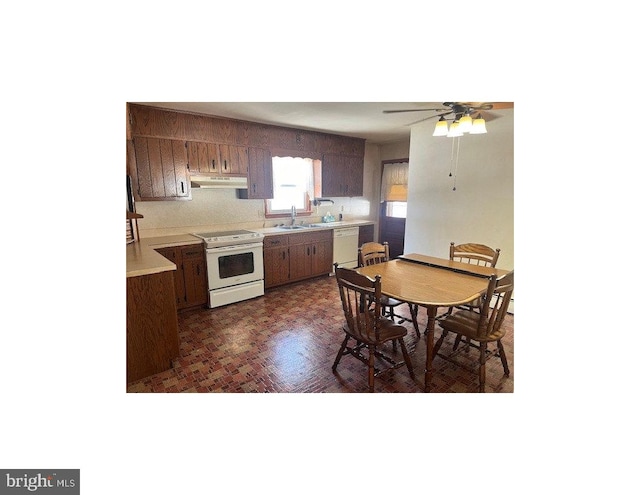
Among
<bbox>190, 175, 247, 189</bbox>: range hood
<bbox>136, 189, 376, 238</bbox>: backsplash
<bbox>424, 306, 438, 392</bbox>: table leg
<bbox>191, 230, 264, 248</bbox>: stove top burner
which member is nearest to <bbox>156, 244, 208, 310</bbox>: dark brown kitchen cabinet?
<bbox>191, 230, 264, 248</bbox>: stove top burner

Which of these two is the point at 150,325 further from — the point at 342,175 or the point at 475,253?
the point at 342,175

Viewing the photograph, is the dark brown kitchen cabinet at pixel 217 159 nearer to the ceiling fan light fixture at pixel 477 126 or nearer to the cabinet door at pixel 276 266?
the cabinet door at pixel 276 266

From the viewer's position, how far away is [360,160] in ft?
15.6

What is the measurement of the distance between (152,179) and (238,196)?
1.02 m

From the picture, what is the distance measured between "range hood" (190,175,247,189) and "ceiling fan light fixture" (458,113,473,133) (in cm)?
248

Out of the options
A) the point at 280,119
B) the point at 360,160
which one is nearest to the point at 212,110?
the point at 280,119

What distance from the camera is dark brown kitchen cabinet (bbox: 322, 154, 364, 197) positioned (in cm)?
436

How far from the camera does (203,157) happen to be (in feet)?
10.4

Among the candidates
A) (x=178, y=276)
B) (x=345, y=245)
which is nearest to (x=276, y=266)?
(x=178, y=276)

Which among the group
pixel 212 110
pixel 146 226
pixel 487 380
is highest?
pixel 212 110

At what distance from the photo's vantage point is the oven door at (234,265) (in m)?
3.03

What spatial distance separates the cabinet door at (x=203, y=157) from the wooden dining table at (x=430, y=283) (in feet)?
7.11

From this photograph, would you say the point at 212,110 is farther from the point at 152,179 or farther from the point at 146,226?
the point at 146,226

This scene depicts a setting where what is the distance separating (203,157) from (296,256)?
63.3 inches
